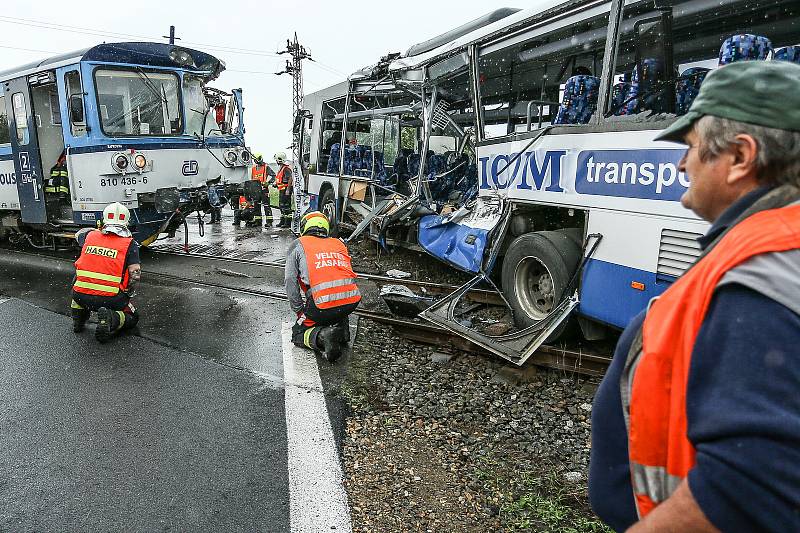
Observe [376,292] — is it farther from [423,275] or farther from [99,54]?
[99,54]

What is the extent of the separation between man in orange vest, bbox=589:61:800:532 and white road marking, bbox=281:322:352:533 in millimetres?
1882

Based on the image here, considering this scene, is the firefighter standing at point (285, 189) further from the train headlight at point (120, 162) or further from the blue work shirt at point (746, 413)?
the blue work shirt at point (746, 413)

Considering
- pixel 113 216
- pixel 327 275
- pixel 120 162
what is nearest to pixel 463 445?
pixel 327 275

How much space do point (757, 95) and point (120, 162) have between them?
9248 millimetres

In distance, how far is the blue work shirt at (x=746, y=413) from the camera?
0.83m

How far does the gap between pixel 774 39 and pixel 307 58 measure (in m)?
32.6

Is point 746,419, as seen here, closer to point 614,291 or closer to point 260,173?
point 614,291

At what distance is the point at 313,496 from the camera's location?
288cm

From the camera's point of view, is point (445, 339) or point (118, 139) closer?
point (445, 339)

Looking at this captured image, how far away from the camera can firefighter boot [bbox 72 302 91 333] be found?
5.60 meters

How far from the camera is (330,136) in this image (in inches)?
492

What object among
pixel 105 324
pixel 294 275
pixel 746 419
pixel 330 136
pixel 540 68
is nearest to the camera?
pixel 746 419

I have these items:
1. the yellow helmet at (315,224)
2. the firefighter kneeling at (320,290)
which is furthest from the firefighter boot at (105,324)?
the yellow helmet at (315,224)

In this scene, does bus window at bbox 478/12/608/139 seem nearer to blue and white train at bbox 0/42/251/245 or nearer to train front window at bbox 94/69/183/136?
blue and white train at bbox 0/42/251/245
